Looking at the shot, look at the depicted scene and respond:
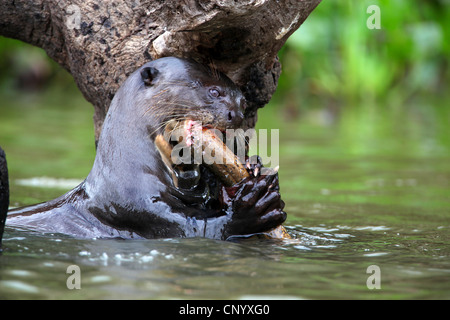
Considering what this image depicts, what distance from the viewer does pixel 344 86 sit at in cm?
1280

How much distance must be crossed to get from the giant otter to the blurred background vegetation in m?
4.13

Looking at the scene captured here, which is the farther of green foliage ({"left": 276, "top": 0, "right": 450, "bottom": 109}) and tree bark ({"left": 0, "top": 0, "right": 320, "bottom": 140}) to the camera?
green foliage ({"left": 276, "top": 0, "right": 450, "bottom": 109})

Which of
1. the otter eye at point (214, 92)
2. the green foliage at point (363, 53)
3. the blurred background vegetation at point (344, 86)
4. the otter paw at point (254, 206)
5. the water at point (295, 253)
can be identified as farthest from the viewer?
the green foliage at point (363, 53)

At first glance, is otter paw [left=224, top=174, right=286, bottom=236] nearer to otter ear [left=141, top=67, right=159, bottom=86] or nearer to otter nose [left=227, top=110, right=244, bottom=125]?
otter nose [left=227, top=110, right=244, bottom=125]

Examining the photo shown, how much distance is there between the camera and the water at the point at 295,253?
2.31m

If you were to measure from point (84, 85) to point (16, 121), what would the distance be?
5.33 meters

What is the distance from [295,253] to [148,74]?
103 centimetres

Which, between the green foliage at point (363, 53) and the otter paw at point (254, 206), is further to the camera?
the green foliage at point (363, 53)

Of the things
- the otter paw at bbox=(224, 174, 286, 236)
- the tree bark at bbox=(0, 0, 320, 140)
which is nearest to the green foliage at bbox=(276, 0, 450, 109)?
the tree bark at bbox=(0, 0, 320, 140)

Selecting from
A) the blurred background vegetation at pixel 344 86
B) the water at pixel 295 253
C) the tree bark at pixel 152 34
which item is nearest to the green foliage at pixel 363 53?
the blurred background vegetation at pixel 344 86

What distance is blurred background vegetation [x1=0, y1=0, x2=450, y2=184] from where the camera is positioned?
27.5 feet

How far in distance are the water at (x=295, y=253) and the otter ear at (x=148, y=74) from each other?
726mm

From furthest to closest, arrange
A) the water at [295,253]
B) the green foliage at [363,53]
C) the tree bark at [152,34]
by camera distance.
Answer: the green foliage at [363,53], the tree bark at [152,34], the water at [295,253]

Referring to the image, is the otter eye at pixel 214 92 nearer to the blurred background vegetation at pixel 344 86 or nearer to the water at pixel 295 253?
the water at pixel 295 253
